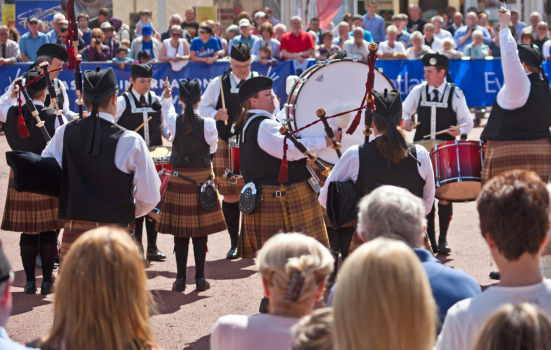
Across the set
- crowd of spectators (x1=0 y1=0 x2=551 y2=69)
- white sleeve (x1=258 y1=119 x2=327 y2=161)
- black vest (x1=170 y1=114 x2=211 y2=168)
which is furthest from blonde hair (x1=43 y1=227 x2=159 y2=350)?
crowd of spectators (x1=0 y1=0 x2=551 y2=69)

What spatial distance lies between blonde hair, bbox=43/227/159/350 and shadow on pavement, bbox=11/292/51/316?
2724 mm

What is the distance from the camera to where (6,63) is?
988 centimetres

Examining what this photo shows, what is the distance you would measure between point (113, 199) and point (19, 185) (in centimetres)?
48

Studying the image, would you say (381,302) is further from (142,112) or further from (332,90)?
(142,112)

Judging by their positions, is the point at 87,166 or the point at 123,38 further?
the point at 123,38

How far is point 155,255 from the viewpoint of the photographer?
548 centimetres

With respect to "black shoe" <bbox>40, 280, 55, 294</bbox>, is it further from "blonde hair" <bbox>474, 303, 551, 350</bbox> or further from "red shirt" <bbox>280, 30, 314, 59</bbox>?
"red shirt" <bbox>280, 30, 314, 59</bbox>

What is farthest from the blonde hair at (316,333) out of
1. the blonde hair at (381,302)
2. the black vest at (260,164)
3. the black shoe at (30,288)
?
the black shoe at (30,288)

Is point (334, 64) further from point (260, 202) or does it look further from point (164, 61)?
point (164, 61)

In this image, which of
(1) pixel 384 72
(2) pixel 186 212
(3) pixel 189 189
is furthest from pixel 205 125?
(1) pixel 384 72

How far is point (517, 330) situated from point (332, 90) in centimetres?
328

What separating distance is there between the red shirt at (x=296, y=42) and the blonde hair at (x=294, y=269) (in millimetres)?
8421

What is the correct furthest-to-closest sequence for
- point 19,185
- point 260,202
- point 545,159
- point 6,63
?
point 6,63 < point 545,159 < point 260,202 < point 19,185

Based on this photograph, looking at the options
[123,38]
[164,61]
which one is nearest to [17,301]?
[164,61]
